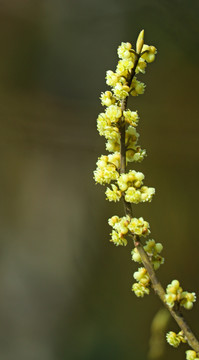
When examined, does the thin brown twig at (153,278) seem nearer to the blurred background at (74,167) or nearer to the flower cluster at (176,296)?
the flower cluster at (176,296)

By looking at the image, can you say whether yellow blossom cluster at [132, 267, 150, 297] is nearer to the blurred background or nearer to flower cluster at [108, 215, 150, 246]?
flower cluster at [108, 215, 150, 246]

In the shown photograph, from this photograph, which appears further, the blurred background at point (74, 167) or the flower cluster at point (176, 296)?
the blurred background at point (74, 167)

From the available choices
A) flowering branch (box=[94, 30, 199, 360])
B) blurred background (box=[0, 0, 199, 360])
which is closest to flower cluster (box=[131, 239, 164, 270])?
flowering branch (box=[94, 30, 199, 360])

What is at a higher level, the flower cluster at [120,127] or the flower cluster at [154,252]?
the flower cluster at [120,127]

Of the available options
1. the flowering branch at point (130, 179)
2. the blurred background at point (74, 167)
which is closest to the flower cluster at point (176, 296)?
the flowering branch at point (130, 179)

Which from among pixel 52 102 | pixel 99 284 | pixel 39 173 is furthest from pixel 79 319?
pixel 52 102

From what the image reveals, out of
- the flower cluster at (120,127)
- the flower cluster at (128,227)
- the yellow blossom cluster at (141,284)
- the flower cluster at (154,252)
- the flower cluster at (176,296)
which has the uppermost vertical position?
the flower cluster at (120,127)

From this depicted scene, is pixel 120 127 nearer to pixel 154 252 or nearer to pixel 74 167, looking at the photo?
pixel 154 252
